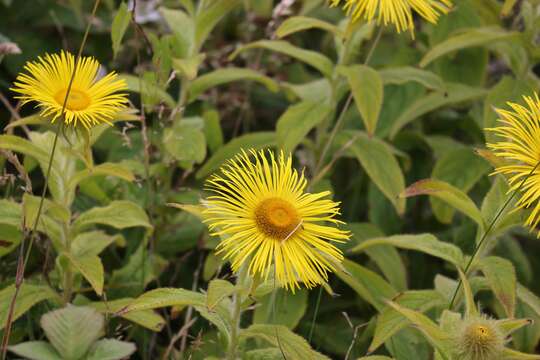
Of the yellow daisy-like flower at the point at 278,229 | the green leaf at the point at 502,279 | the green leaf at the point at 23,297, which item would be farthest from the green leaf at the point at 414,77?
the green leaf at the point at 23,297

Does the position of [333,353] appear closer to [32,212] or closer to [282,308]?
[282,308]

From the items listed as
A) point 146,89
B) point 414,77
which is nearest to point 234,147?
point 146,89

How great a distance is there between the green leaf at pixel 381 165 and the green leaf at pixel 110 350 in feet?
2.64

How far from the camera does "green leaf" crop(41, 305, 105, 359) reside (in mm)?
1299

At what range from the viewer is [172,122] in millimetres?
2156

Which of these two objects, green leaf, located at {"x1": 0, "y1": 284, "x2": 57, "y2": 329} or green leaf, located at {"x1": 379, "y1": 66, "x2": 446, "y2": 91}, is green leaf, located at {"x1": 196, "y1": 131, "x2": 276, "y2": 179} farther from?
green leaf, located at {"x1": 0, "y1": 284, "x2": 57, "y2": 329}

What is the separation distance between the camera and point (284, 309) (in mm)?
1891

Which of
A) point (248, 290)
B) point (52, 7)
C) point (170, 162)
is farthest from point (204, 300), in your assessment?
point (52, 7)

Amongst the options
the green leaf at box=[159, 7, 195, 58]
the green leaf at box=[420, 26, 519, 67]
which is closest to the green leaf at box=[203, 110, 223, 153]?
the green leaf at box=[159, 7, 195, 58]

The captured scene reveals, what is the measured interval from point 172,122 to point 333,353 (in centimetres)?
77

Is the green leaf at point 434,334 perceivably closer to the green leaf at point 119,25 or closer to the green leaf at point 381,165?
the green leaf at point 381,165

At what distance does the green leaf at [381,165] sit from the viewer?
1960mm

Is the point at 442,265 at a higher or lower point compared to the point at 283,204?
lower

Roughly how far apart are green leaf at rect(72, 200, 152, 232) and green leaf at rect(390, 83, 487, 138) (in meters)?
0.78
